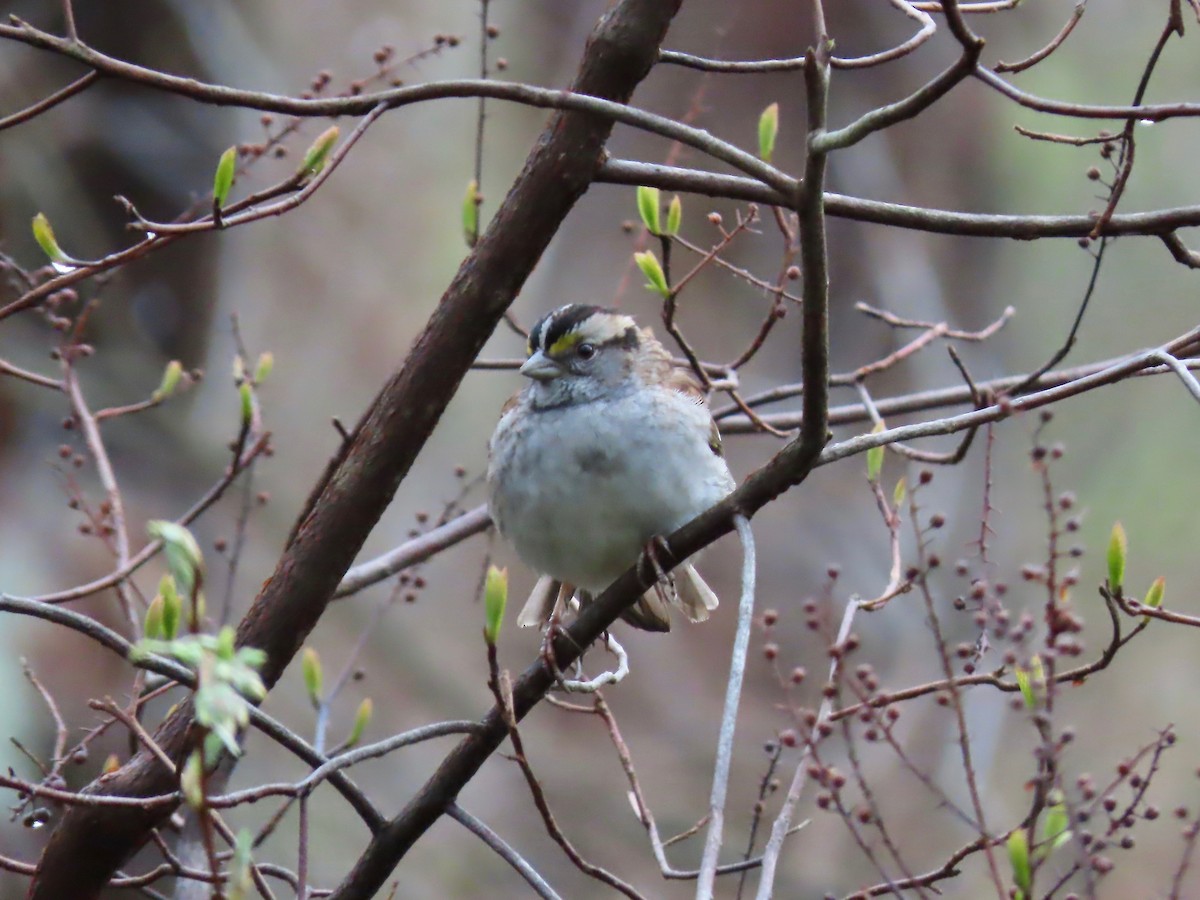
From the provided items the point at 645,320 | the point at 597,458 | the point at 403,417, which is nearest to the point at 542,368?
the point at 597,458

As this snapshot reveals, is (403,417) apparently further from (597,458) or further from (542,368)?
(542,368)

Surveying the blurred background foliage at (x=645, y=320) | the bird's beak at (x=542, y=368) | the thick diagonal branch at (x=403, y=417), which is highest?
the blurred background foliage at (x=645, y=320)

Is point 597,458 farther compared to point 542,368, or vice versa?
point 542,368

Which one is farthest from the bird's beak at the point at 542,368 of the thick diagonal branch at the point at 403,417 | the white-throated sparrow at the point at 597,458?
the thick diagonal branch at the point at 403,417

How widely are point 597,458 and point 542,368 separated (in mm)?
437

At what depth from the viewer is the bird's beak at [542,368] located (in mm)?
4031

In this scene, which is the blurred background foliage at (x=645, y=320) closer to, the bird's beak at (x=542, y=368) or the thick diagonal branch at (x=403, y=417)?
the bird's beak at (x=542, y=368)

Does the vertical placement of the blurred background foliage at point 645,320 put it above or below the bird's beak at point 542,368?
above

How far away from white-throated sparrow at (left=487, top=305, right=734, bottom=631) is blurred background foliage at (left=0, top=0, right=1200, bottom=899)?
3.81 metres

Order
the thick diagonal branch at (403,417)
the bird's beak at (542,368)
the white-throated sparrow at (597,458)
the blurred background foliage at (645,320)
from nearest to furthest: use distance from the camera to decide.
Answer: the thick diagonal branch at (403,417)
the white-throated sparrow at (597,458)
the bird's beak at (542,368)
the blurred background foliage at (645,320)

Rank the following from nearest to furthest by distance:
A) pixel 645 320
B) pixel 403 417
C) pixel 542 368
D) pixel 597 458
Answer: pixel 403 417
pixel 597 458
pixel 542 368
pixel 645 320

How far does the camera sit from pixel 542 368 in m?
4.05

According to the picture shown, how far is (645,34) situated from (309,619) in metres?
1.56

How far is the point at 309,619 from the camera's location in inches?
125
